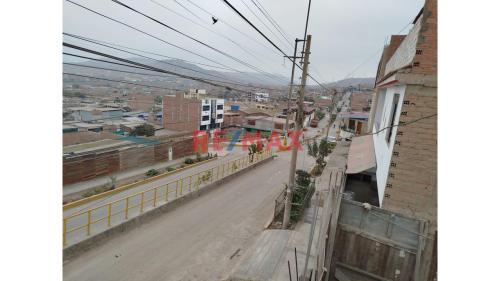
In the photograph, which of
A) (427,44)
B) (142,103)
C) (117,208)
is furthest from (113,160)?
(142,103)

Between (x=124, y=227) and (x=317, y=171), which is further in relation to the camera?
(x=317, y=171)

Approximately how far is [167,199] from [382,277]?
884 centimetres

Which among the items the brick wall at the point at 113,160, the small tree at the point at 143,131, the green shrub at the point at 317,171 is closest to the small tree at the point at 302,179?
the green shrub at the point at 317,171

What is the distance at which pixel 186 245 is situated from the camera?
957 centimetres

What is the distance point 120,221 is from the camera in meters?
9.91

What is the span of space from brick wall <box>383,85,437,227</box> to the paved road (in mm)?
5123

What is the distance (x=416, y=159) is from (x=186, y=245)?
7412mm

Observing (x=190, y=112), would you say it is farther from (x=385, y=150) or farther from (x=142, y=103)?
(x=142, y=103)

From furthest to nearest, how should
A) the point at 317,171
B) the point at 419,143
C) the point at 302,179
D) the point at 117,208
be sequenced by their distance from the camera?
the point at 317,171, the point at 302,179, the point at 117,208, the point at 419,143

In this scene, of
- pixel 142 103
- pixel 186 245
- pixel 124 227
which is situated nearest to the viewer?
pixel 186 245

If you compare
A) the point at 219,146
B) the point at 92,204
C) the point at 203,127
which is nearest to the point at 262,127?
the point at 203,127

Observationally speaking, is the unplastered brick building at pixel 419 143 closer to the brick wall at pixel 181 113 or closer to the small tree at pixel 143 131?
the small tree at pixel 143 131

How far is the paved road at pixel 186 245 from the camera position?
7.91 meters

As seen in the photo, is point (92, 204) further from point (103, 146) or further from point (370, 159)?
point (103, 146)
